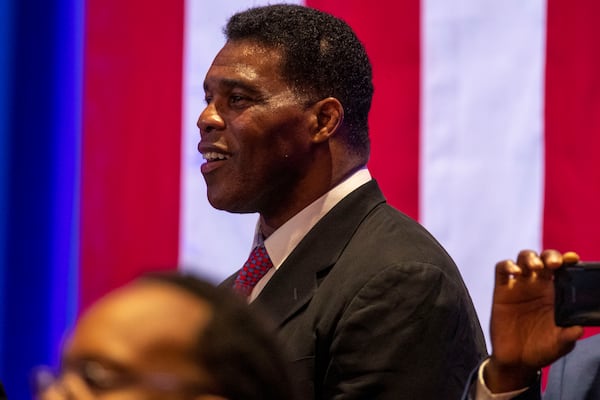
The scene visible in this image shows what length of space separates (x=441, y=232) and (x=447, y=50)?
397mm

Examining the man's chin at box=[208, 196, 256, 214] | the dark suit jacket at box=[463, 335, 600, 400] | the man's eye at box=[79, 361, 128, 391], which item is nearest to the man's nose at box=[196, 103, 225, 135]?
the man's chin at box=[208, 196, 256, 214]

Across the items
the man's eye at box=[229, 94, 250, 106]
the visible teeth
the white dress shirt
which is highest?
the man's eye at box=[229, 94, 250, 106]

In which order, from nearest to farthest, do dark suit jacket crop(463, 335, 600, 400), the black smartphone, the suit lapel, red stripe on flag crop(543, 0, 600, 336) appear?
the black smartphone < dark suit jacket crop(463, 335, 600, 400) < the suit lapel < red stripe on flag crop(543, 0, 600, 336)

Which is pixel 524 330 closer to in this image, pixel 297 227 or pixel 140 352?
pixel 140 352

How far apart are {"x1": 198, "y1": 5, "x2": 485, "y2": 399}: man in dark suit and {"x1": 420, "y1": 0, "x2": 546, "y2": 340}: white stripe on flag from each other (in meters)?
0.50

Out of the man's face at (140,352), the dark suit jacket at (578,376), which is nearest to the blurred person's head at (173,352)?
the man's face at (140,352)

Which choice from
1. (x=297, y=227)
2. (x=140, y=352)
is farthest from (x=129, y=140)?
(x=140, y=352)

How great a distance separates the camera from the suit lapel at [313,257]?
5.74 ft

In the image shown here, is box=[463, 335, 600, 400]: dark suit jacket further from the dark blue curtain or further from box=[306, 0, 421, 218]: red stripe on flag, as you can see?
the dark blue curtain

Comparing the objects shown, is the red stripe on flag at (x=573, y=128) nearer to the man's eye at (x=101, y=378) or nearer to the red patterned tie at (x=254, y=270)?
the red patterned tie at (x=254, y=270)

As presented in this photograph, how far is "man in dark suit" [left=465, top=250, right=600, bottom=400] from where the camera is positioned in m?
1.26

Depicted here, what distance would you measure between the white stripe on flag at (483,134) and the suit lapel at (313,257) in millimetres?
620

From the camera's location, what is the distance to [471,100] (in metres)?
2.50

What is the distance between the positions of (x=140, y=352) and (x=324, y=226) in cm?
97
